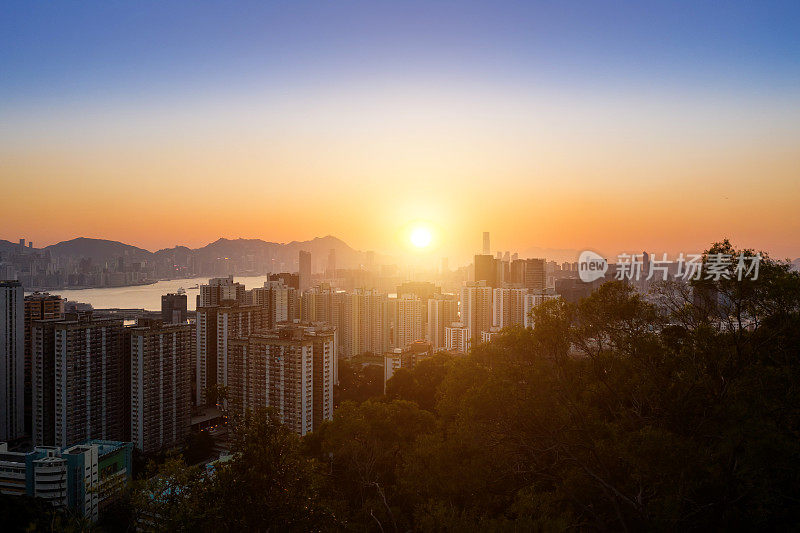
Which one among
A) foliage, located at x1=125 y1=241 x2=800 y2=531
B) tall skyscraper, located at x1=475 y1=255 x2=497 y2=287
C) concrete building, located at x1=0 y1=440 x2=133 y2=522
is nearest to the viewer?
foliage, located at x1=125 y1=241 x2=800 y2=531

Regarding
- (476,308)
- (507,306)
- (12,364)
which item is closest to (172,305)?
(12,364)

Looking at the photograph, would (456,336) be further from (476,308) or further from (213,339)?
(213,339)

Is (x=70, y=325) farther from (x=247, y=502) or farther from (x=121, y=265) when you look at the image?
(x=121, y=265)

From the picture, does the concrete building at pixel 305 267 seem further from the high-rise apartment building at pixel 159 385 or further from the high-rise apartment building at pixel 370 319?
the high-rise apartment building at pixel 159 385

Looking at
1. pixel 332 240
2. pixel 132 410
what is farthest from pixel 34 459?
pixel 332 240

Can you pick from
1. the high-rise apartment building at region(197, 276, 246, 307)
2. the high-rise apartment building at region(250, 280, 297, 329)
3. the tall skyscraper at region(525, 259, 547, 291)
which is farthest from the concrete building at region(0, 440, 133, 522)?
the tall skyscraper at region(525, 259, 547, 291)

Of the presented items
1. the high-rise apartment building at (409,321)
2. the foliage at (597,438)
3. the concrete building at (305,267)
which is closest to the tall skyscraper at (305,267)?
the concrete building at (305,267)

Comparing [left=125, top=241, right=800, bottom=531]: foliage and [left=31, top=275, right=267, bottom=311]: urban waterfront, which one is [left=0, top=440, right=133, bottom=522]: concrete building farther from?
[left=31, top=275, right=267, bottom=311]: urban waterfront
